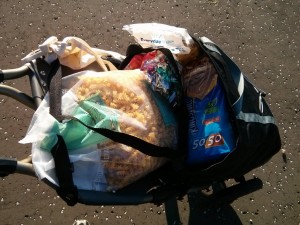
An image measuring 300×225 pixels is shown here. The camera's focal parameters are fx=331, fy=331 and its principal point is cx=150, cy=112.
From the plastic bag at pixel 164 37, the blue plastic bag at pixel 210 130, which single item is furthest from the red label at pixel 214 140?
the plastic bag at pixel 164 37

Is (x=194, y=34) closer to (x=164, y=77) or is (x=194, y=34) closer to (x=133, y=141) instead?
(x=164, y=77)

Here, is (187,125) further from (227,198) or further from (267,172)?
(267,172)

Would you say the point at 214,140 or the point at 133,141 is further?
the point at 214,140

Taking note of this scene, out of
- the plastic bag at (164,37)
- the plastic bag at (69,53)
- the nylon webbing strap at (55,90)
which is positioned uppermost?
the plastic bag at (164,37)

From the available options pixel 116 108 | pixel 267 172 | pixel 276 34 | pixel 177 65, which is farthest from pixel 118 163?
pixel 276 34

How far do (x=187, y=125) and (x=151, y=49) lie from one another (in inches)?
13.9

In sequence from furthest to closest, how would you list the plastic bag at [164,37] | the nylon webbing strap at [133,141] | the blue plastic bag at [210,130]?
the plastic bag at [164,37]
the blue plastic bag at [210,130]
the nylon webbing strap at [133,141]

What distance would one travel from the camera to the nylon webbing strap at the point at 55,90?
1128mm

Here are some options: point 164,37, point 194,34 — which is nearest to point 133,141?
point 164,37

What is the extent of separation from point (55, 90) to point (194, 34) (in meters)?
1.52

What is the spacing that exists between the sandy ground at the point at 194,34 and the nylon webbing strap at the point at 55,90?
0.77 m

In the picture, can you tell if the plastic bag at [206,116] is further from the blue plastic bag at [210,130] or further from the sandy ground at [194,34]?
the sandy ground at [194,34]

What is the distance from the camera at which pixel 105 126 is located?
1.12m

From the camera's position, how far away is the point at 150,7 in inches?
99.5
